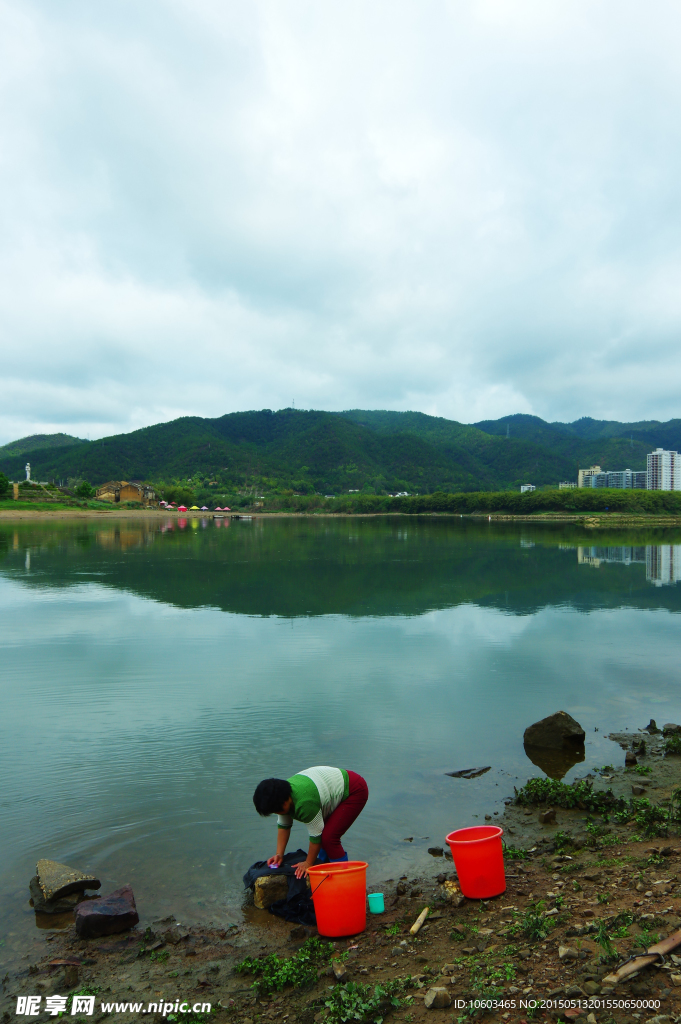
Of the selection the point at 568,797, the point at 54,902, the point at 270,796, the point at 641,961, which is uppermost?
the point at 270,796

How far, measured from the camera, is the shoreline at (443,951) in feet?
10.5

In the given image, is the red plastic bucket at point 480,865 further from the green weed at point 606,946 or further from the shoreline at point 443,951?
the green weed at point 606,946

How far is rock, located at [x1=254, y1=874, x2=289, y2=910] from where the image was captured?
185 inches

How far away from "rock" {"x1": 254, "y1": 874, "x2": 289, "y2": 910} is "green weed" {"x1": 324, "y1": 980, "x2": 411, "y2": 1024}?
49.7 inches

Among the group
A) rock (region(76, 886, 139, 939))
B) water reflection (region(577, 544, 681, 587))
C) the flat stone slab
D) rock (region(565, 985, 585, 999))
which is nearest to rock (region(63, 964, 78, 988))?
rock (region(76, 886, 139, 939))

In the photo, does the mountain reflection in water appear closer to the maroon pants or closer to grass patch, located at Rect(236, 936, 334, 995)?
the maroon pants

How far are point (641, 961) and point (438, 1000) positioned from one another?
3.53ft

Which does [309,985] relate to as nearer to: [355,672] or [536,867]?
[536,867]

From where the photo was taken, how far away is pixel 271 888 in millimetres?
4691

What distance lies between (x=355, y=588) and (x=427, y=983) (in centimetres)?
1964

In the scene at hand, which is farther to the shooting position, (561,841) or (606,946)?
(561,841)

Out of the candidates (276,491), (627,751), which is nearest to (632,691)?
(627,751)

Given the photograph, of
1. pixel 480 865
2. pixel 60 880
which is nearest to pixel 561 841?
pixel 480 865

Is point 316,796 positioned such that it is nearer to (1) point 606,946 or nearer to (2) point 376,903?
(2) point 376,903
